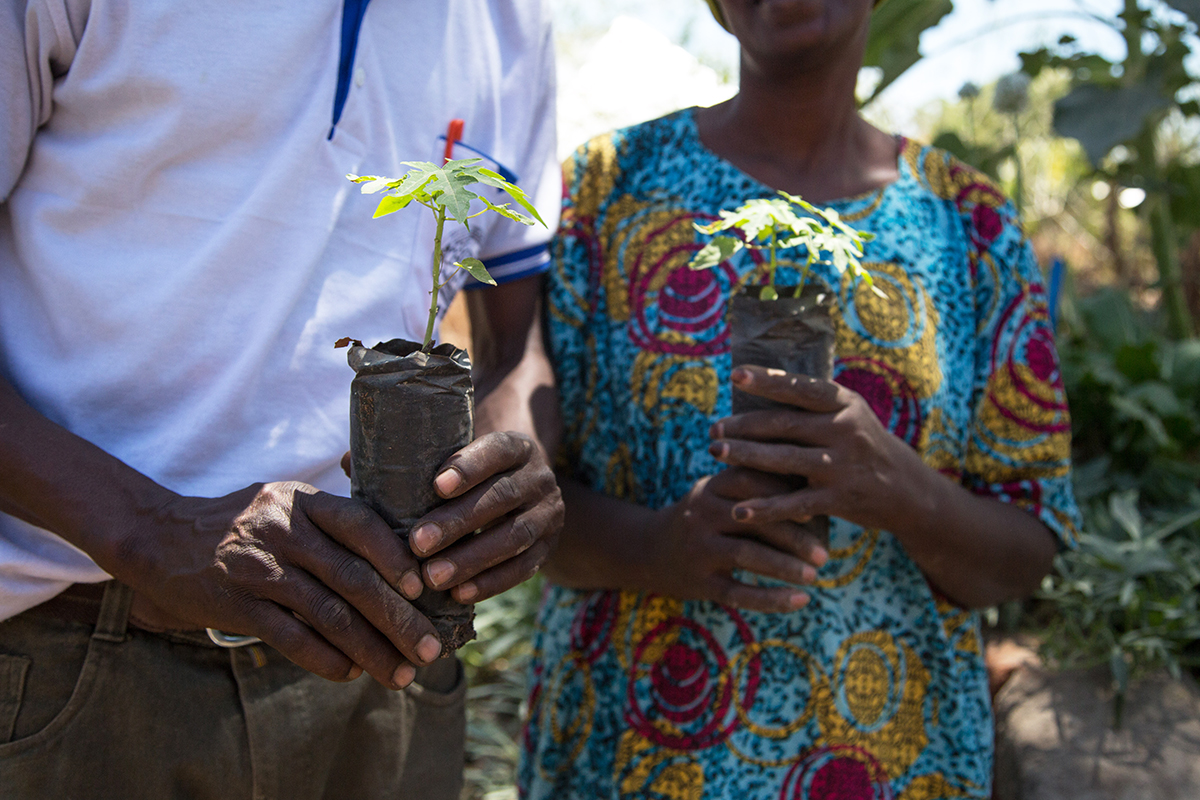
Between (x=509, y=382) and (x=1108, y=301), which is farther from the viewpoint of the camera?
(x=1108, y=301)

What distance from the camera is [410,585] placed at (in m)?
1.16

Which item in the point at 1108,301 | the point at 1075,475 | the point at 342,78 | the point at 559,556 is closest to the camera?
the point at 342,78

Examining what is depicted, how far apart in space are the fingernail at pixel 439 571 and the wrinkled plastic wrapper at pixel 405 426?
0.17ft

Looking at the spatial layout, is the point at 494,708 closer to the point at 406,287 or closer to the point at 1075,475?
the point at 1075,475

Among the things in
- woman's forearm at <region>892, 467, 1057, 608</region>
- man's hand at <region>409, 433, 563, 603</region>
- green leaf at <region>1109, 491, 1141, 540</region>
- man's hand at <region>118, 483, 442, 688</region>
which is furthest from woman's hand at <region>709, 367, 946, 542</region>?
green leaf at <region>1109, 491, 1141, 540</region>

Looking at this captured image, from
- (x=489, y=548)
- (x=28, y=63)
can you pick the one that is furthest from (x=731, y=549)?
(x=28, y=63)

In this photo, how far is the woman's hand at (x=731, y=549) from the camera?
153 cm

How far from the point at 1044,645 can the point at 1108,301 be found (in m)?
1.73

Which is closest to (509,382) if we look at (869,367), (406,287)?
(406,287)

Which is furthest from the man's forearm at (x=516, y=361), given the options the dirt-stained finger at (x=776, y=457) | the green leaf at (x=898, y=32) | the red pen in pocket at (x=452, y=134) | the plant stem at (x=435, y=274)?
the green leaf at (x=898, y=32)

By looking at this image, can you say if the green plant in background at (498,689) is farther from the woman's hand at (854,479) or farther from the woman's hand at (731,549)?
the woman's hand at (854,479)

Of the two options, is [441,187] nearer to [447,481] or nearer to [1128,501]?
[447,481]

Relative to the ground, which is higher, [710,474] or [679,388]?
[679,388]

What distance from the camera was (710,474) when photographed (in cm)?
177
